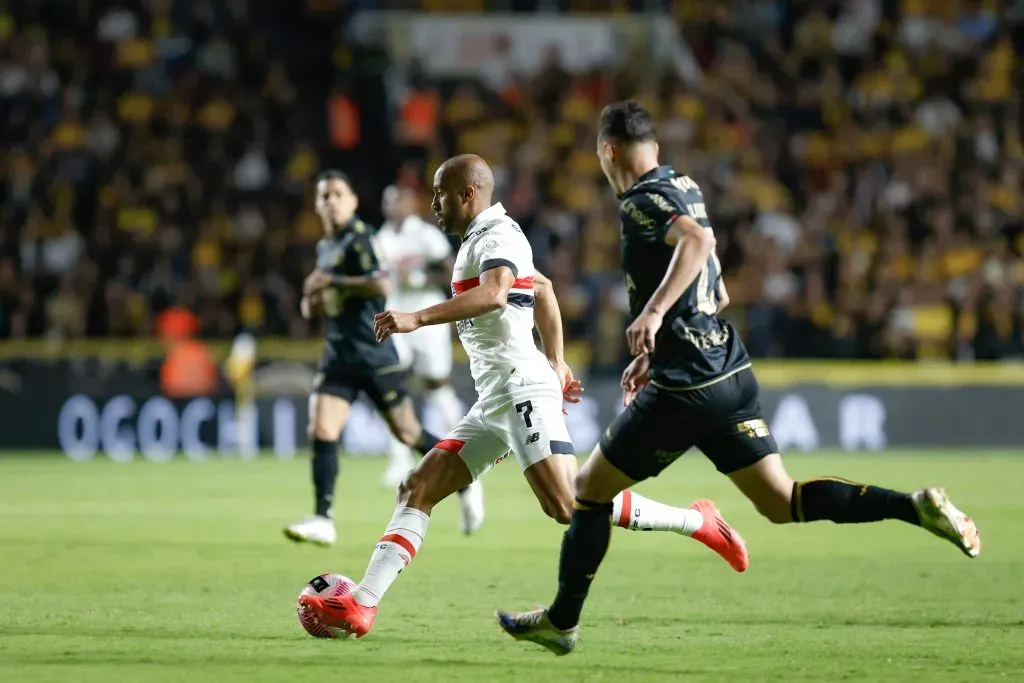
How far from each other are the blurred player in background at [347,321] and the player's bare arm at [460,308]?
409 cm

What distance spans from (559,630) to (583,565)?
29 centimetres

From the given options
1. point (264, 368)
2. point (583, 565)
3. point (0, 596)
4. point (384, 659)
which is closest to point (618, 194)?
point (583, 565)

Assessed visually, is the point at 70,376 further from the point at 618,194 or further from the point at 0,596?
the point at 618,194

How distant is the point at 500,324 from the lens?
6.75 metres

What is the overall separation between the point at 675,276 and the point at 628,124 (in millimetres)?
736

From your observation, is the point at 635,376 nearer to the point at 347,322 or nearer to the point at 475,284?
the point at 475,284

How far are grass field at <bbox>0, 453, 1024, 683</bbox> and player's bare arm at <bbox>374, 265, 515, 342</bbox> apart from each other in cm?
132

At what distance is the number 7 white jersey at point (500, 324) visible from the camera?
6.64 meters

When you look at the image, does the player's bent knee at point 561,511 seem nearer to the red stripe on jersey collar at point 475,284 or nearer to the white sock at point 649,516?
the white sock at point 649,516

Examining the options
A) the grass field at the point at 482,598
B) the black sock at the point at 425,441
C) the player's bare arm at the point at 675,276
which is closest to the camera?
the player's bare arm at the point at 675,276

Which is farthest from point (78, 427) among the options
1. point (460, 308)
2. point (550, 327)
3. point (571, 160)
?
point (460, 308)

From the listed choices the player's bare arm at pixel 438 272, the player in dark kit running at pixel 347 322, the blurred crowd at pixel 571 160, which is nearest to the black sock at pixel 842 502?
the player in dark kit running at pixel 347 322

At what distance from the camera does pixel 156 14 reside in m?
24.2

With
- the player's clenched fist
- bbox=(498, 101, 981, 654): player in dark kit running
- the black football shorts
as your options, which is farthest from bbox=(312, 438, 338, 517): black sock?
the player's clenched fist
